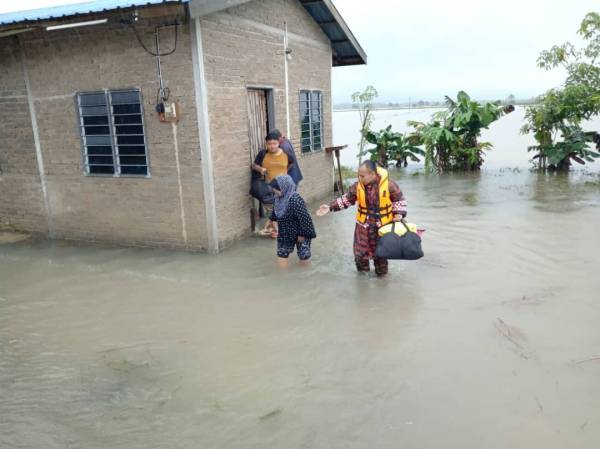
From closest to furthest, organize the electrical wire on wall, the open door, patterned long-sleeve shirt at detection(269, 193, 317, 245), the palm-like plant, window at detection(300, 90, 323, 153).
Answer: patterned long-sleeve shirt at detection(269, 193, 317, 245)
the electrical wire on wall
the open door
window at detection(300, 90, 323, 153)
the palm-like plant

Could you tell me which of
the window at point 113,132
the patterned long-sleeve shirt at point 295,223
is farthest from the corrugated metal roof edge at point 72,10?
the patterned long-sleeve shirt at point 295,223

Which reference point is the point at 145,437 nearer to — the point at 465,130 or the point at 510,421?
the point at 510,421

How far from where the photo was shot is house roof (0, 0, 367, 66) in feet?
21.8

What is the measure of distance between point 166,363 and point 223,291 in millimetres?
1761

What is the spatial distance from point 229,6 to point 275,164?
94.4 inches

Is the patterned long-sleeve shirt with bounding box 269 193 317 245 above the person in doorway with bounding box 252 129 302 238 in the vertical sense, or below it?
below

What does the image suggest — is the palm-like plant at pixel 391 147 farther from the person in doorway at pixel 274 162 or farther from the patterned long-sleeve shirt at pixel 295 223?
the patterned long-sleeve shirt at pixel 295 223

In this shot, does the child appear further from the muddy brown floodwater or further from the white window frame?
the white window frame

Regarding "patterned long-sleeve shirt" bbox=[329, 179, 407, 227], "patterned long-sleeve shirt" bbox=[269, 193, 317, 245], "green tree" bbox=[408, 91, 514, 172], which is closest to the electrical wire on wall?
"patterned long-sleeve shirt" bbox=[269, 193, 317, 245]

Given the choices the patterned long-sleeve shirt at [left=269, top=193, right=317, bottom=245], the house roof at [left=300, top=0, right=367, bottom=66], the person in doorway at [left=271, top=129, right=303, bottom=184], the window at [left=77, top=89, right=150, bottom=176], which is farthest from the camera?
the house roof at [left=300, top=0, right=367, bottom=66]

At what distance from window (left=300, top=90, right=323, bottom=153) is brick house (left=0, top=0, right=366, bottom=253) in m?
1.23

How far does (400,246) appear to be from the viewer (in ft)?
18.8

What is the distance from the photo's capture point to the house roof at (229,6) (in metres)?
6.65

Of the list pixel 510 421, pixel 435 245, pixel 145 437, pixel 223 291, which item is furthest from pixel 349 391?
pixel 435 245
